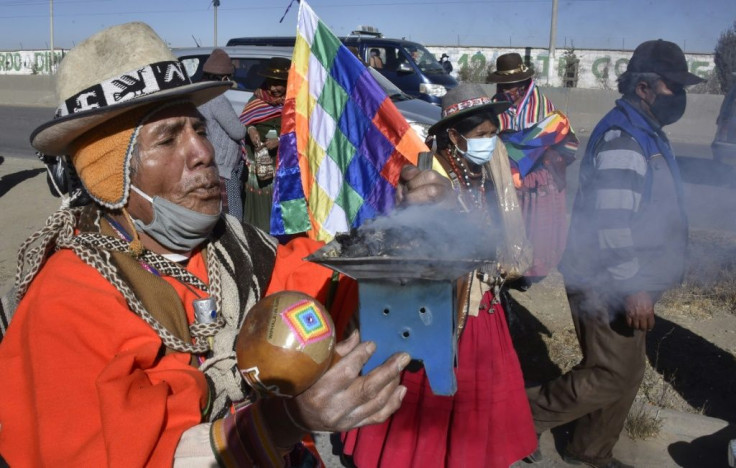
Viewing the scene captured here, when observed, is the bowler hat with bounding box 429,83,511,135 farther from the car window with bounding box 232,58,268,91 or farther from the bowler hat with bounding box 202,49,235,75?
the car window with bounding box 232,58,268,91

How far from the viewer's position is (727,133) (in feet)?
27.9

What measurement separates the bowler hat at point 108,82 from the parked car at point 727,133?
23.9 ft

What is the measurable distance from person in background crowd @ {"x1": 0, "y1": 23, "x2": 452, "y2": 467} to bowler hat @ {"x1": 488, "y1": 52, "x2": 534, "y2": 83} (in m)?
4.90

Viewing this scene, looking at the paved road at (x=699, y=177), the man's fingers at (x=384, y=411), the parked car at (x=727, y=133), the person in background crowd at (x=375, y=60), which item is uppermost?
the person in background crowd at (x=375, y=60)

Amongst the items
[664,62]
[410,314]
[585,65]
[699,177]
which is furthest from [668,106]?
[585,65]

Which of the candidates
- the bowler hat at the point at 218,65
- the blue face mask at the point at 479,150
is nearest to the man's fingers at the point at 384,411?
the blue face mask at the point at 479,150

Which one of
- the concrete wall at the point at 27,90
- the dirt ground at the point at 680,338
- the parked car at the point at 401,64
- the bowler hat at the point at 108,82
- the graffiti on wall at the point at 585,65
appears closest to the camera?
the bowler hat at the point at 108,82

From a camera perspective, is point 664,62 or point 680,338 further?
point 680,338

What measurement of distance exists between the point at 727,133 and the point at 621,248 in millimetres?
6232

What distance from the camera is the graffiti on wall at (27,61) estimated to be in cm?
4167

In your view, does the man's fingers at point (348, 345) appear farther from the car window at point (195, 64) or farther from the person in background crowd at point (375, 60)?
the person in background crowd at point (375, 60)

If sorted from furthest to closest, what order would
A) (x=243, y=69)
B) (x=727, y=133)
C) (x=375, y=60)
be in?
(x=375, y=60), (x=243, y=69), (x=727, y=133)

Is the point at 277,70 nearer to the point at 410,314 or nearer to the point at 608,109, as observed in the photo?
the point at 410,314

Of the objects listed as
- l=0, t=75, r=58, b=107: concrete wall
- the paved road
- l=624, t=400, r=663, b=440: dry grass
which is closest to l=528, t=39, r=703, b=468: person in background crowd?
l=624, t=400, r=663, b=440: dry grass
